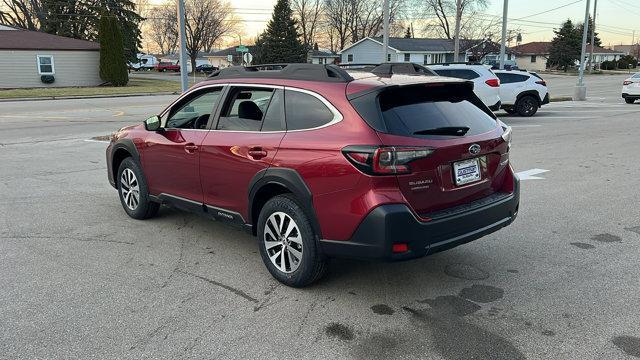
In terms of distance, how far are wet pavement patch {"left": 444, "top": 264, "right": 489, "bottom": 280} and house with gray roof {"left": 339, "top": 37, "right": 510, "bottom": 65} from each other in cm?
6294

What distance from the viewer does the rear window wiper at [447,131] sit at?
12.1 ft

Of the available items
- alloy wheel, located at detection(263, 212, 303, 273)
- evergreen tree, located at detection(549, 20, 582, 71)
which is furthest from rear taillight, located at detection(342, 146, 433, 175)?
evergreen tree, located at detection(549, 20, 582, 71)

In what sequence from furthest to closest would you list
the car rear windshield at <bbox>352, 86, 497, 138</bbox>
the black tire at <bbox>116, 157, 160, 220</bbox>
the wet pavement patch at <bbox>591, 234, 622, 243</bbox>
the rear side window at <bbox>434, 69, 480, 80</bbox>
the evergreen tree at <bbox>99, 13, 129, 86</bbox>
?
1. the evergreen tree at <bbox>99, 13, 129, 86</bbox>
2. the rear side window at <bbox>434, 69, 480, 80</bbox>
3. the black tire at <bbox>116, 157, 160, 220</bbox>
4. the wet pavement patch at <bbox>591, 234, 622, 243</bbox>
5. the car rear windshield at <bbox>352, 86, 497, 138</bbox>

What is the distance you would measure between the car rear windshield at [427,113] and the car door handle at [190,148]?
5.96 feet

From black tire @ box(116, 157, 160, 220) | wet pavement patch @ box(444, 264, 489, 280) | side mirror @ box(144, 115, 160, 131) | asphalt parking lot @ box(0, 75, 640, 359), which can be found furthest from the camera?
black tire @ box(116, 157, 160, 220)

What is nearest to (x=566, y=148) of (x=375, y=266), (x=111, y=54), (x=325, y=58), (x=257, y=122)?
(x=375, y=266)

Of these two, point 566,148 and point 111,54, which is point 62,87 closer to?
point 111,54

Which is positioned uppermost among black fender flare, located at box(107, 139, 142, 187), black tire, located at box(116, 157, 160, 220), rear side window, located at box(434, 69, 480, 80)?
rear side window, located at box(434, 69, 480, 80)

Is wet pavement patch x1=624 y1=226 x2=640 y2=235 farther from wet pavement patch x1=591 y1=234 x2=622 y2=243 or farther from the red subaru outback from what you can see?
the red subaru outback

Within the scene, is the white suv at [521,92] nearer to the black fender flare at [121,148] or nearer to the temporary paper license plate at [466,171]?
the black fender flare at [121,148]

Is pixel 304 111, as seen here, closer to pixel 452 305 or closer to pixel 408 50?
pixel 452 305

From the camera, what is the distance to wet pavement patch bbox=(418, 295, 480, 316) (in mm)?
3740

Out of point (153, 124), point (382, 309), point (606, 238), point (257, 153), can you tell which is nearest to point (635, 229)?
point (606, 238)

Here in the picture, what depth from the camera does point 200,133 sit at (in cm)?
484
